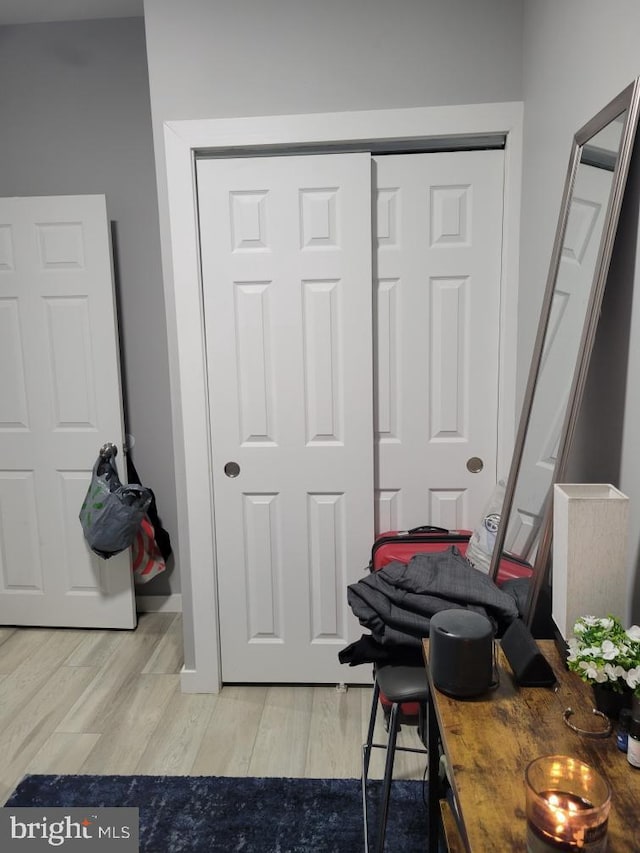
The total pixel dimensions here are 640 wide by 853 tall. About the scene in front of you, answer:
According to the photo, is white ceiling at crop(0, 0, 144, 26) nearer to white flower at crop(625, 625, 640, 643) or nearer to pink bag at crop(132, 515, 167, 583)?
pink bag at crop(132, 515, 167, 583)

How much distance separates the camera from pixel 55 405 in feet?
9.55

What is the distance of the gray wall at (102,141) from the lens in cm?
279

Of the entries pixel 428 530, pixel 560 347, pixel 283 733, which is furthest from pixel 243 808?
pixel 560 347

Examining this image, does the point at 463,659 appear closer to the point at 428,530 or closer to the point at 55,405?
the point at 428,530

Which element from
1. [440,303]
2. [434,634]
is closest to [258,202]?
[440,303]

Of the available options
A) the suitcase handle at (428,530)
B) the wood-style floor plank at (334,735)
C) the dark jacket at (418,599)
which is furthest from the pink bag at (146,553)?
the dark jacket at (418,599)

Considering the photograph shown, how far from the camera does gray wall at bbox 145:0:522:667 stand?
2.10 meters

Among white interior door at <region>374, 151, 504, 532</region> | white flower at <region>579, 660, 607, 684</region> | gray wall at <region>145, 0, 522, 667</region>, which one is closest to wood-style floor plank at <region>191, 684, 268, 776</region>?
white interior door at <region>374, 151, 504, 532</region>

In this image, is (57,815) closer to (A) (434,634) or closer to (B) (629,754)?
(A) (434,634)

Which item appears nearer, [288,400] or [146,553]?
[288,400]

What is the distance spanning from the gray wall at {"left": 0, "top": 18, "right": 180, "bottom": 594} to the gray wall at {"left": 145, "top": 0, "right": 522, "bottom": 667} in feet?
2.28

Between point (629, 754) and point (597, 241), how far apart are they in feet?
3.14

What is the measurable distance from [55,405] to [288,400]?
1200mm
